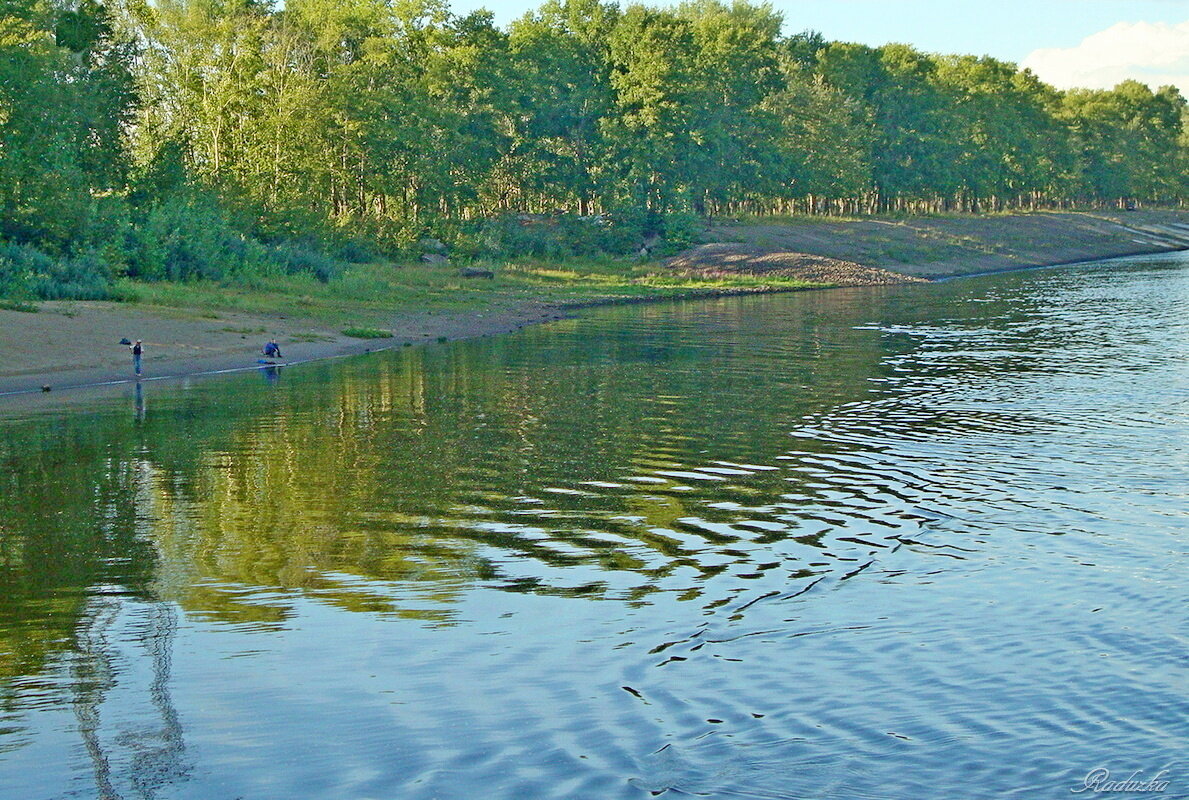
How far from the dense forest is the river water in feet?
76.6

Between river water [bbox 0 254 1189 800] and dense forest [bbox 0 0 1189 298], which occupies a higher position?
dense forest [bbox 0 0 1189 298]

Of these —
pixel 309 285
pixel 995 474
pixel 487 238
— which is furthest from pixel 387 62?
pixel 995 474

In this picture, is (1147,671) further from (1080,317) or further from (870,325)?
(1080,317)

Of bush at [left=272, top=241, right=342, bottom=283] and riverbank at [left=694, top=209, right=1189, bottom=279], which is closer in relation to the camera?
bush at [left=272, top=241, right=342, bottom=283]

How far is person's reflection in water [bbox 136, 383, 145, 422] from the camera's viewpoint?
25750mm

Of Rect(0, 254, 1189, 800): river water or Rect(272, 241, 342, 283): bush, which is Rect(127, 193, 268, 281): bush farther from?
Rect(0, 254, 1189, 800): river water

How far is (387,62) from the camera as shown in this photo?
243 feet

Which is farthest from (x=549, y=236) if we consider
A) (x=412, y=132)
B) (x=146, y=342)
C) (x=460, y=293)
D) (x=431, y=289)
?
(x=146, y=342)

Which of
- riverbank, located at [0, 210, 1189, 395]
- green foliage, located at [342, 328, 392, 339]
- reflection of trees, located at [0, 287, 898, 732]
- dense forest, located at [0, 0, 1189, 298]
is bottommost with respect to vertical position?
reflection of trees, located at [0, 287, 898, 732]

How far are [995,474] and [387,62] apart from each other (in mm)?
61739

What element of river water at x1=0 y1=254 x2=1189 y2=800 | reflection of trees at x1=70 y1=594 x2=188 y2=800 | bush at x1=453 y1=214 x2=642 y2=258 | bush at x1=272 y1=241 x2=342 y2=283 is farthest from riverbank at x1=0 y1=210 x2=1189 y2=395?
reflection of trees at x1=70 y1=594 x2=188 y2=800

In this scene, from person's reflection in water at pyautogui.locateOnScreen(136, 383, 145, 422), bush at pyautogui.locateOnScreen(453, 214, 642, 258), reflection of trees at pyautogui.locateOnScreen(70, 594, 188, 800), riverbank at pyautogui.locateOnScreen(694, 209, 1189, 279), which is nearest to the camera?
reflection of trees at pyautogui.locateOnScreen(70, 594, 188, 800)

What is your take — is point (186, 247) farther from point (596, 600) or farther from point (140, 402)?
point (596, 600)

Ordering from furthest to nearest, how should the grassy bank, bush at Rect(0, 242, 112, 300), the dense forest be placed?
the dense forest < the grassy bank < bush at Rect(0, 242, 112, 300)
